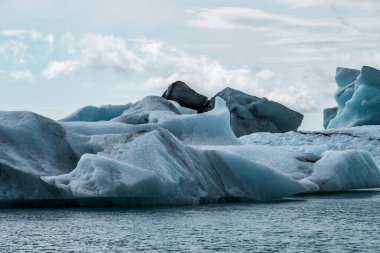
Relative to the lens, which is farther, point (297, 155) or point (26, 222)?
point (297, 155)

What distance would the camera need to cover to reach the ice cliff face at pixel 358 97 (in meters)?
33.6

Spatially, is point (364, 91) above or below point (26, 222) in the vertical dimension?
above

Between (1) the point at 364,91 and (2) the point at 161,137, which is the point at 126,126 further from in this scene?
(1) the point at 364,91

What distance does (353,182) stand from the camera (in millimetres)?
20688

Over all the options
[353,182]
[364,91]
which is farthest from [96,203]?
[364,91]

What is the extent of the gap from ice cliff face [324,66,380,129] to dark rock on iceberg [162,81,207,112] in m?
6.59

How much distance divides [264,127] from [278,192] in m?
18.4

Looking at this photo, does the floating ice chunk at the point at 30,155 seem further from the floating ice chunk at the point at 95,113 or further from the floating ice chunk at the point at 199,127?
the floating ice chunk at the point at 95,113

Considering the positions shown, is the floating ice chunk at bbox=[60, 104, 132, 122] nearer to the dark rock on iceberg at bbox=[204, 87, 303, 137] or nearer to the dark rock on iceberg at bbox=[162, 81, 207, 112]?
the dark rock on iceberg at bbox=[162, 81, 207, 112]

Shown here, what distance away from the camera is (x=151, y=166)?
14.7m

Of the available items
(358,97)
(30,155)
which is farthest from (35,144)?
(358,97)

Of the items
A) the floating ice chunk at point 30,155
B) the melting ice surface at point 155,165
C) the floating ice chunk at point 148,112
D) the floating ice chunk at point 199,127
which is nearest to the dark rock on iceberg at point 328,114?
the floating ice chunk at point 148,112

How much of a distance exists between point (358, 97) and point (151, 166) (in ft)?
69.7

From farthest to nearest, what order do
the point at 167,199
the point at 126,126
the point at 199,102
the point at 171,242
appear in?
the point at 199,102 → the point at 126,126 → the point at 167,199 → the point at 171,242
